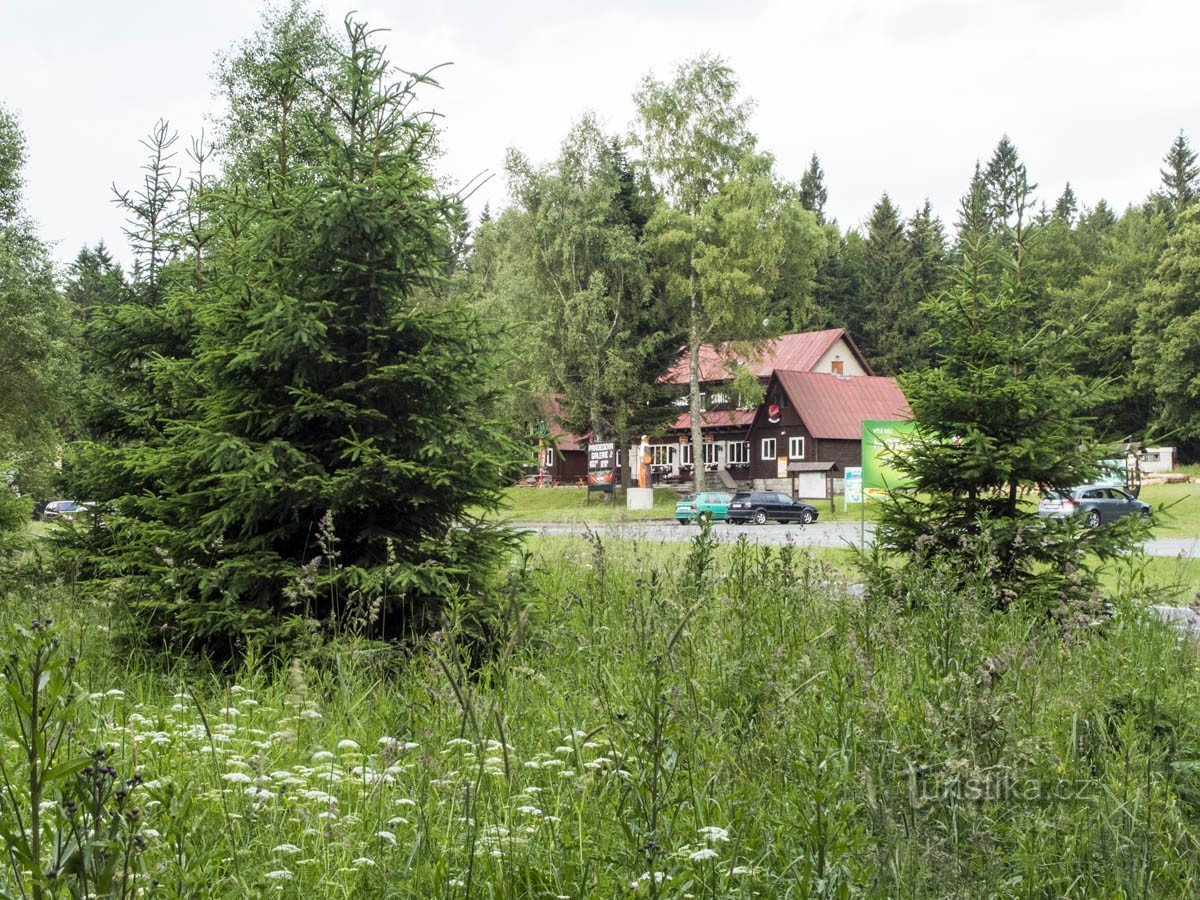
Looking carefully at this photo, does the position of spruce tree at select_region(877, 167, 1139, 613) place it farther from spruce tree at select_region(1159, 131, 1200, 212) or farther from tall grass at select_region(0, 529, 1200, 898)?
spruce tree at select_region(1159, 131, 1200, 212)

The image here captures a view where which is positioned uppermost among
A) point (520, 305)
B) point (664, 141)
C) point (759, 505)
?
point (664, 141)

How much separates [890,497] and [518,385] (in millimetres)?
3683

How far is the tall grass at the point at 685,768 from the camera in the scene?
103 inches

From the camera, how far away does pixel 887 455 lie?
9172 millimetres

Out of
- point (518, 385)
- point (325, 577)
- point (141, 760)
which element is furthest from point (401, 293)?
A: point (141, 760)

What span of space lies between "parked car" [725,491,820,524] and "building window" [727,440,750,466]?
2054 centimetres

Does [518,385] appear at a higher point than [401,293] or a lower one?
lower

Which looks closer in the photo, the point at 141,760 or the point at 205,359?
the point at 141,760

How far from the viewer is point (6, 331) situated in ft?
91.9

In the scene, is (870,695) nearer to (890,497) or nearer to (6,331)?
(890,497)

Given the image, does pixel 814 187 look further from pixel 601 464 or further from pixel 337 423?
pixel 337 423

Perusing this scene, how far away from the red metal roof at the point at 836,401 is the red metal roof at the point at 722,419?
112 inches

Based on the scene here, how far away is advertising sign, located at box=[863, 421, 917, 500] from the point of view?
29.5 feet

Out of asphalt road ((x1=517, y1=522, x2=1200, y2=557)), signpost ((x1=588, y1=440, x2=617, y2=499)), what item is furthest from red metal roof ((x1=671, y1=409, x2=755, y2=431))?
asphalt road ((x1=517, y1=522, x2=1200, y2=557))
